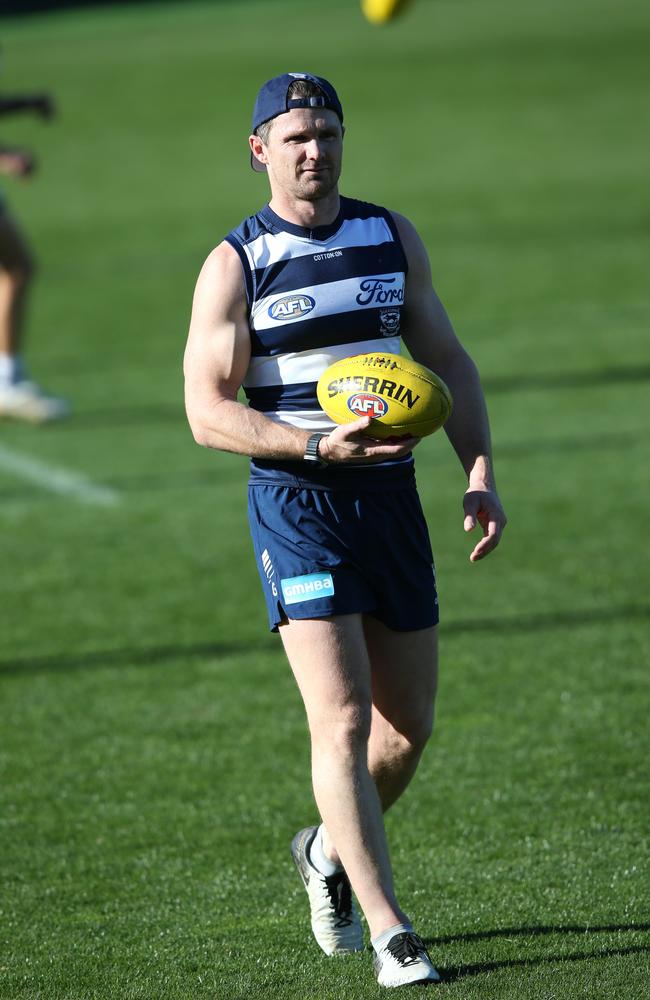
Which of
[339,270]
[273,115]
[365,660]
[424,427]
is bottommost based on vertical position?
[365,660]

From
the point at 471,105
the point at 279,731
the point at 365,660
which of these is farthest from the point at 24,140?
the point at 365,660

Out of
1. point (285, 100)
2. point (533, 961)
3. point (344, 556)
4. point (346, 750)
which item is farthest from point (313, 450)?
point (533, 961)

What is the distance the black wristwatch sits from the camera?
13.4ft

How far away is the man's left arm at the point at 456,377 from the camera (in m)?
4.44

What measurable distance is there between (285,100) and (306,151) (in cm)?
16

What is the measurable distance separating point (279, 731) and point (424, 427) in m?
2.52

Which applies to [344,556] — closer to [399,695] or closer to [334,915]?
[399,695]

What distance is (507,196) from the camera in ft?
79.5

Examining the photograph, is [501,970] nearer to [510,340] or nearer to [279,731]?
[279,731]

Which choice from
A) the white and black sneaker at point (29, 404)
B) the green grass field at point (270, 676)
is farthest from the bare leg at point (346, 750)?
the white and black sneaker at point (29, 404)

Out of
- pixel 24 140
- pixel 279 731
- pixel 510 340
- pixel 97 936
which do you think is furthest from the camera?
pixel 24 140

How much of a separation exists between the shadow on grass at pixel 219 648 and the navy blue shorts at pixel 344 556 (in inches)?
119

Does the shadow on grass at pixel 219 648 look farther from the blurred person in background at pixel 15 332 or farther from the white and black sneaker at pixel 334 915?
the blurred person in background at pixel 15 332

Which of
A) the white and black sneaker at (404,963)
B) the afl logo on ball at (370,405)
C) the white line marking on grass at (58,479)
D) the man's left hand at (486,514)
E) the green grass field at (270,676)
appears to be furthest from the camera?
the white line marking on grass at (58,479)
